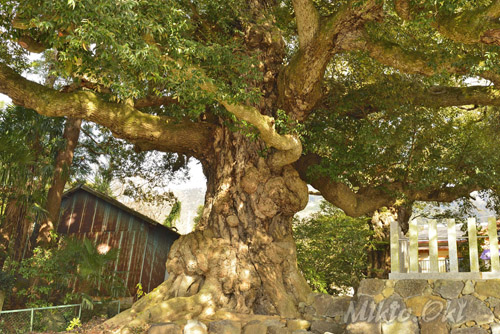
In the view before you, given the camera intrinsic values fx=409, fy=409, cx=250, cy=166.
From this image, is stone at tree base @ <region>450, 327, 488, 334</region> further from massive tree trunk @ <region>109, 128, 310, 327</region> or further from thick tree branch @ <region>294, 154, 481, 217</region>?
thick tree branch @ <region>294, 154, 481, 217</region>

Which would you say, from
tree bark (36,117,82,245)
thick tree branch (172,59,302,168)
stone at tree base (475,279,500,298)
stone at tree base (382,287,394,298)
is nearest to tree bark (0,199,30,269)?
tree bark (36,117,82,245)

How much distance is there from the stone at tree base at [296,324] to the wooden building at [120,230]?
24.3 feet

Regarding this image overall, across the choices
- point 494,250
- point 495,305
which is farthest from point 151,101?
point 495,305

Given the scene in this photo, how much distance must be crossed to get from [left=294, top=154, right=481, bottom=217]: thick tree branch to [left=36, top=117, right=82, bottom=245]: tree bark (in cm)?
680

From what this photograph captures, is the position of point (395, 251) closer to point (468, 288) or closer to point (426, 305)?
point (426, 305)

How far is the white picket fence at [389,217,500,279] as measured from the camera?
6.64 meters

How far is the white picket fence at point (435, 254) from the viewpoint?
6.64 meters

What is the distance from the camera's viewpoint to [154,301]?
8.32m

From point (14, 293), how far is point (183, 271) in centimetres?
497

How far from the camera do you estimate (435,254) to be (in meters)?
7.00

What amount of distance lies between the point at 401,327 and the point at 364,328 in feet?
1.93

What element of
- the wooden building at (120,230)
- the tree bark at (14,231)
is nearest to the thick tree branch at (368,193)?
the wooden building at (120,230)

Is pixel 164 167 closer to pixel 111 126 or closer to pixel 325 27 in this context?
pixel 111 126

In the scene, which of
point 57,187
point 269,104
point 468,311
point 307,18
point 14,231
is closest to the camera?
point 468,311
